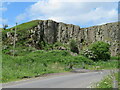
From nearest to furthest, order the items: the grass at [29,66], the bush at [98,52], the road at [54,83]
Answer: the road at [54,83] < the grass at [29,66] < the bush at [98,52]

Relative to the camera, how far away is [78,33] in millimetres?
70500

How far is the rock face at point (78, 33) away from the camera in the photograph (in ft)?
208

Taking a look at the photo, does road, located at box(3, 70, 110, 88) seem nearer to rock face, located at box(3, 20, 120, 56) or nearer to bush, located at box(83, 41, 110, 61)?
bush, located at box(83, 41, 110, 61)

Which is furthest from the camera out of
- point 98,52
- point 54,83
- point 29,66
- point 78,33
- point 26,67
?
point 78,33

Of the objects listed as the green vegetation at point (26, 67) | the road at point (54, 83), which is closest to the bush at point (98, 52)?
the green vegetation at point (26, 67)

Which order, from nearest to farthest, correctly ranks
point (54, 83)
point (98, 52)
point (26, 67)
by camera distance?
1. point (54, 83)
2. point (26, 67)
3. point (98, 52)

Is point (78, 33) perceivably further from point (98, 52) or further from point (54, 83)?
point (54, 83)

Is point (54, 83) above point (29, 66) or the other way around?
above

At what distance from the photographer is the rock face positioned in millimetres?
63500

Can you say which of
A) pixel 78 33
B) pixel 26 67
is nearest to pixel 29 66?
pixel 26 67

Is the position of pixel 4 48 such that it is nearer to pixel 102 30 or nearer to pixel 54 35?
pixel 54 35

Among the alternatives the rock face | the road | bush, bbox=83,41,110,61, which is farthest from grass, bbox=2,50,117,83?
the rock face

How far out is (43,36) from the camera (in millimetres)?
62312

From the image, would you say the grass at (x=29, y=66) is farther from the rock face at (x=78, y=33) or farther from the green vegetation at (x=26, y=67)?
the rock face at (x=78, y=33)
